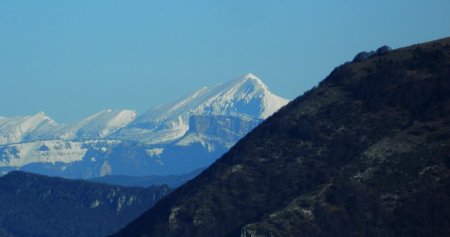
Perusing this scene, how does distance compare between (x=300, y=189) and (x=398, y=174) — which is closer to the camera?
(x=398, y=174)

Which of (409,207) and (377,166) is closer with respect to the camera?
(409,207)

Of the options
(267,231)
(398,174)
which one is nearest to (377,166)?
(398,174)

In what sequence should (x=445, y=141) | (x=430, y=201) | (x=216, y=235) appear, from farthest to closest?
1. (x=216, y=235)
2. (x=445, y=141)
3. (x=430, y=201)

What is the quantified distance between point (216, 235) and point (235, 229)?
4832 millimetres

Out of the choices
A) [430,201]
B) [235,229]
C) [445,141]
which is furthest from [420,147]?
[235,229]

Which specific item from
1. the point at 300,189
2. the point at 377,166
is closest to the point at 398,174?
the point at 377,166

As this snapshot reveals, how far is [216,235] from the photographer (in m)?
196

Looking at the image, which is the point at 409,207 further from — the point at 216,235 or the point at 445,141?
the point at 216,235

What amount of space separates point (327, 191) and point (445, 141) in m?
15.7

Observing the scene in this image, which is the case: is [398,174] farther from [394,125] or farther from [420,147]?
[394,125]

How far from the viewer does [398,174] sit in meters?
180

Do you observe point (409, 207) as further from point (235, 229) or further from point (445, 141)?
point (235, 229)

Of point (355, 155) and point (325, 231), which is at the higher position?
point (355, 155)

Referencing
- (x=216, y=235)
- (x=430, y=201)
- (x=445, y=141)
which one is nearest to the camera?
(x=430, y=201)
